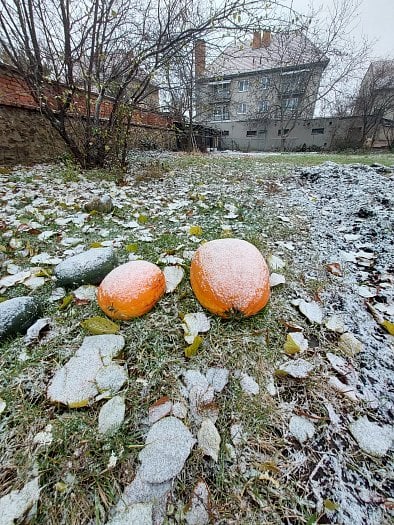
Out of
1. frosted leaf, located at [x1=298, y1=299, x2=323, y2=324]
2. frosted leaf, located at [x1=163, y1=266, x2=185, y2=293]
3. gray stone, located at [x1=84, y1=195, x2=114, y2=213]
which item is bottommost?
frosted leaf, located at [x1=298, y1=299, x2=323, y2=324]

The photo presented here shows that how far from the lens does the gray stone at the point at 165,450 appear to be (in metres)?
0.55

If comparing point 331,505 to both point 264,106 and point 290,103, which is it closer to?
point 290,103

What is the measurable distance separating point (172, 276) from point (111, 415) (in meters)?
0.64

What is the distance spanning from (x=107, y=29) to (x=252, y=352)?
461 centimetres

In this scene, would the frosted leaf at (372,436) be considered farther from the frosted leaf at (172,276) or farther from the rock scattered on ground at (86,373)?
the frosted leaf at (172,276)

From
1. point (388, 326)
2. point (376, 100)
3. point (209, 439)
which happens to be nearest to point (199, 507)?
point (209, 439)

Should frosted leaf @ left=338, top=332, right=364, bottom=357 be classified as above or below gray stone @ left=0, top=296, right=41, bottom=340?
below

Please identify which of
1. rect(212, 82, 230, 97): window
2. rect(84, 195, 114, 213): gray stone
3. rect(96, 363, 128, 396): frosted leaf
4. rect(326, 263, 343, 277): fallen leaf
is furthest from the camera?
rect(212, 82, 230, 97): window

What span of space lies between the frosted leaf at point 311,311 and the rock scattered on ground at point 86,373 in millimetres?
726

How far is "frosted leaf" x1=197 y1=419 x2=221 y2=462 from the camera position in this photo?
0.60 m

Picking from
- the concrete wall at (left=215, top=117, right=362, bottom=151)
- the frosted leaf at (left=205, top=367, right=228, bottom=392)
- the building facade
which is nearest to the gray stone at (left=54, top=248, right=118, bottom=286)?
the frosted leaf at (left=205, top=367, right=228, bottom=392)

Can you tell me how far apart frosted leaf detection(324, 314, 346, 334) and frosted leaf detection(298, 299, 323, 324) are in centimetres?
3

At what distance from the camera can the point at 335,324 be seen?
97cm

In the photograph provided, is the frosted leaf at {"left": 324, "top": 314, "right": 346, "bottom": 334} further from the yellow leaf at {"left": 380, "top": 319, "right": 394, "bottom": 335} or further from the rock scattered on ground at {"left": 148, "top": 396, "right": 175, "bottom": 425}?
the rock scattered on ground at {"left": 148, "top": 396, "right": 175, "bottom": 425}
